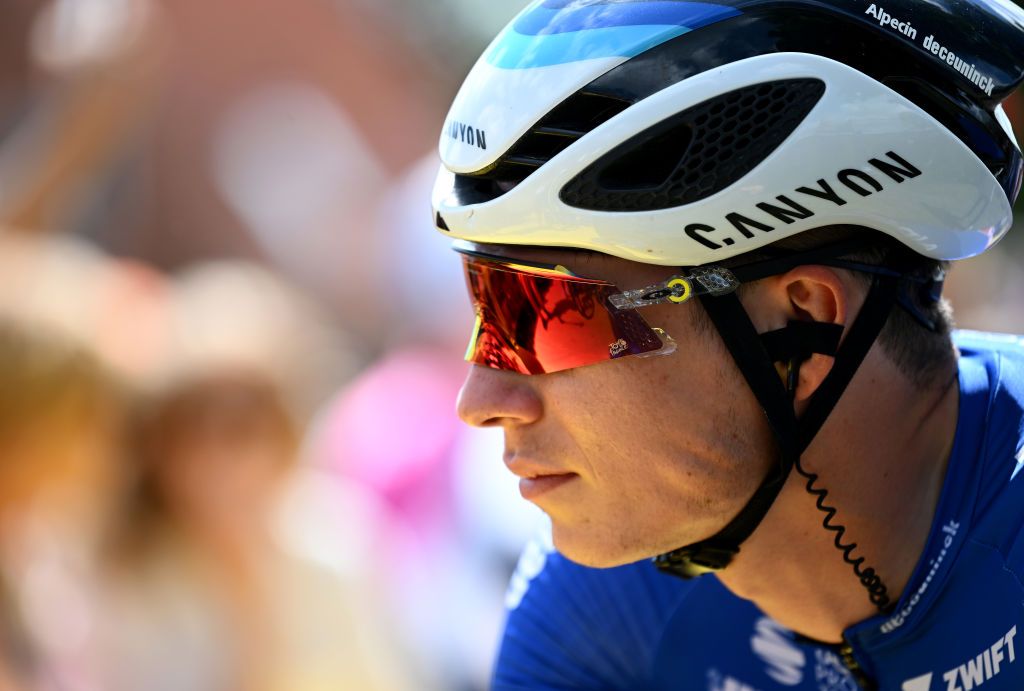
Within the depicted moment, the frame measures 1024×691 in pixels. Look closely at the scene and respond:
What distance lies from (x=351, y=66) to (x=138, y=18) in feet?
20.7

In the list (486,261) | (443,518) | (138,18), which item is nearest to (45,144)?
(138,18)

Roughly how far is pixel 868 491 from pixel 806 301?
44 cm

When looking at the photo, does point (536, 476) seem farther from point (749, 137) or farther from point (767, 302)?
point (749, 137)

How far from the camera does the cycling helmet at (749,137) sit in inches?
90.4

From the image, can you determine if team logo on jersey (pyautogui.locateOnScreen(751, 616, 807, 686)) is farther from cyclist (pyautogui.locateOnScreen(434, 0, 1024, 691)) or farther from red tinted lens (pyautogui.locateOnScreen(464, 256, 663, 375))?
red tinted lens (pyautogui.locateOnScreen(464, 256, 663, 375))

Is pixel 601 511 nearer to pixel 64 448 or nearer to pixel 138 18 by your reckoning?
pixel 64 448

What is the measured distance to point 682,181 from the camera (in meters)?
2.33

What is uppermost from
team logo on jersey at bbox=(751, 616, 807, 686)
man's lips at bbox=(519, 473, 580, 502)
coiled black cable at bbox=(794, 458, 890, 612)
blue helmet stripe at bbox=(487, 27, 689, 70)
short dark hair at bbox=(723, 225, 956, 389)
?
blue helmet stripe at bbox=(487, 27, 689, 70)

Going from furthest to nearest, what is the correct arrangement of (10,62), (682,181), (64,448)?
(10,62) → (64,448) → (682,181)

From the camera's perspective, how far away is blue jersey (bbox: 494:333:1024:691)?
Result: 2.41 meters

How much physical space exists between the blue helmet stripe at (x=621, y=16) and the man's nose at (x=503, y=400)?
726 millimetres

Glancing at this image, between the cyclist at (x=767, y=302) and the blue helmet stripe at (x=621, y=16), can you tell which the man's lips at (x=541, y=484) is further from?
the blue helmet stripe at (x=621, y=16)

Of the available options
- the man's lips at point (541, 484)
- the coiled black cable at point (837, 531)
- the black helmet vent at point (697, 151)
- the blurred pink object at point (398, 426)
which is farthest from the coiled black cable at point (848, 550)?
the blurred pink object at point (398, 426)

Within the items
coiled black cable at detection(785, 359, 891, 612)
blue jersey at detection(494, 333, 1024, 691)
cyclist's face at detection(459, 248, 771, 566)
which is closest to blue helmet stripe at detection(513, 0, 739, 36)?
cyclist's face at detection(459, 248, 771, 566)
